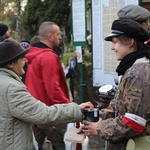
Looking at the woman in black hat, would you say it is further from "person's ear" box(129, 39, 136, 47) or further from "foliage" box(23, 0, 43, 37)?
"foliage" box(23, 0, 43, 37)

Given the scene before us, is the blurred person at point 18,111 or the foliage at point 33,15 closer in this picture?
the blurred person at point 18,111

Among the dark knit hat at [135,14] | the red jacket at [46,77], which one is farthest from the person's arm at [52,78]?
the dark knit hat at [135,14]

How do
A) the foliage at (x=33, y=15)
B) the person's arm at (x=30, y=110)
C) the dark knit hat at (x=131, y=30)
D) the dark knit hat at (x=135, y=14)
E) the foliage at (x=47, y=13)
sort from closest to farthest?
the dark knit hat at (x=131, y=30), the person's arm at (x=30, y=110), the dark knit hat at (x=135, y=14), the foliage at (x=47, y=13), the foliage at (x=33, y=15)

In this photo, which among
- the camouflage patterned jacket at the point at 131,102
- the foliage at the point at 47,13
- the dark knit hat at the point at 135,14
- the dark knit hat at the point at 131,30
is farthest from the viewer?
the foliage at the point at 47,13

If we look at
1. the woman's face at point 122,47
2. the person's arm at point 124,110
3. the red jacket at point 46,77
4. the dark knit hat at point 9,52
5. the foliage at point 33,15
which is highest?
the woman's face at point 122,47

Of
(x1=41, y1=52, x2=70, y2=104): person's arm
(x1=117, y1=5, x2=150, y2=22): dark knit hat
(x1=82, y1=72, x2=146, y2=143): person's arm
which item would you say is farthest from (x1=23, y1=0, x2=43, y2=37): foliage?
(x1=82, y1=72, x2=146, y2=143): person's arm

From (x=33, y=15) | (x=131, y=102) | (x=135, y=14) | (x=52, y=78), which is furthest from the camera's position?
(x=33, y=15)

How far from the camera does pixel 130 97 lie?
227cm

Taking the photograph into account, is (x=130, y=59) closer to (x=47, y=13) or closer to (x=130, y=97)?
(x=130, y=97)

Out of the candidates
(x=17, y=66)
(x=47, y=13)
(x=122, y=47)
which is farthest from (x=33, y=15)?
(x=122, y=47)

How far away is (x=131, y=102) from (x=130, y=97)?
1.2 inches

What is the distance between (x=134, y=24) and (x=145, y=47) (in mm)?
174

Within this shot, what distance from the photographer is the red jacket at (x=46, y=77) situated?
15.2 ft

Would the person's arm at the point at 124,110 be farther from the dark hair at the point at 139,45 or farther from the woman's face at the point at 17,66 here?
the woman's face at the point at 17,66
